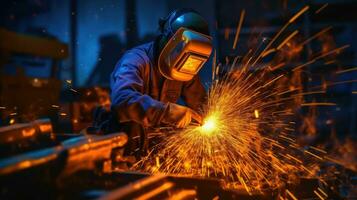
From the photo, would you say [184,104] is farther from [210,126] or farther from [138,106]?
[138,106]

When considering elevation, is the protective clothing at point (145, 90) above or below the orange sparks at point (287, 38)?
below

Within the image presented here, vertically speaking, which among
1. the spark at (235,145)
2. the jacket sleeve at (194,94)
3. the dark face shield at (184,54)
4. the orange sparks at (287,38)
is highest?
the orange sparks at (287,38)

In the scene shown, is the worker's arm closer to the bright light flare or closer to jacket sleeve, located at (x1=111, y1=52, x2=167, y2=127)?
jacket sleeve, located at (x1=111, y1=52, x2=167, y2=127)

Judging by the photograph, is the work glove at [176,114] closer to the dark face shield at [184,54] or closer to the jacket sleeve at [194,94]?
the dark face shield at [184,54]

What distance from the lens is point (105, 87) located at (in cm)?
502

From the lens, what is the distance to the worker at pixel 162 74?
2670 mm

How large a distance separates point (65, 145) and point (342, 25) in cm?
622

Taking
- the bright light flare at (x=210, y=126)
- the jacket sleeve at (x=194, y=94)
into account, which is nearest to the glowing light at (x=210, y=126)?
the bright light flare at (x=210, y=126)

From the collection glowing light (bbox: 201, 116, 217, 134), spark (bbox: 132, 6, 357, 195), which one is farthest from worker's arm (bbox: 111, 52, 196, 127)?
glowing light (bbox: 201, 116, 217, 134)

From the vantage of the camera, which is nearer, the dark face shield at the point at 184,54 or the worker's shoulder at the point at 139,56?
the dark face shield at the point at 184,54

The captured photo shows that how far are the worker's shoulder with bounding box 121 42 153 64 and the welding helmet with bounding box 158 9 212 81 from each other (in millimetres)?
151

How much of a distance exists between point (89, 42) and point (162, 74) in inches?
92.4

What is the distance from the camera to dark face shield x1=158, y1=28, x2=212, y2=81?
278 centimetres

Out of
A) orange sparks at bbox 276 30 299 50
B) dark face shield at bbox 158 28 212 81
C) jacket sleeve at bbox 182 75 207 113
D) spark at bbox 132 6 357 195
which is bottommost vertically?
spark at bbox 132 6 357 195
